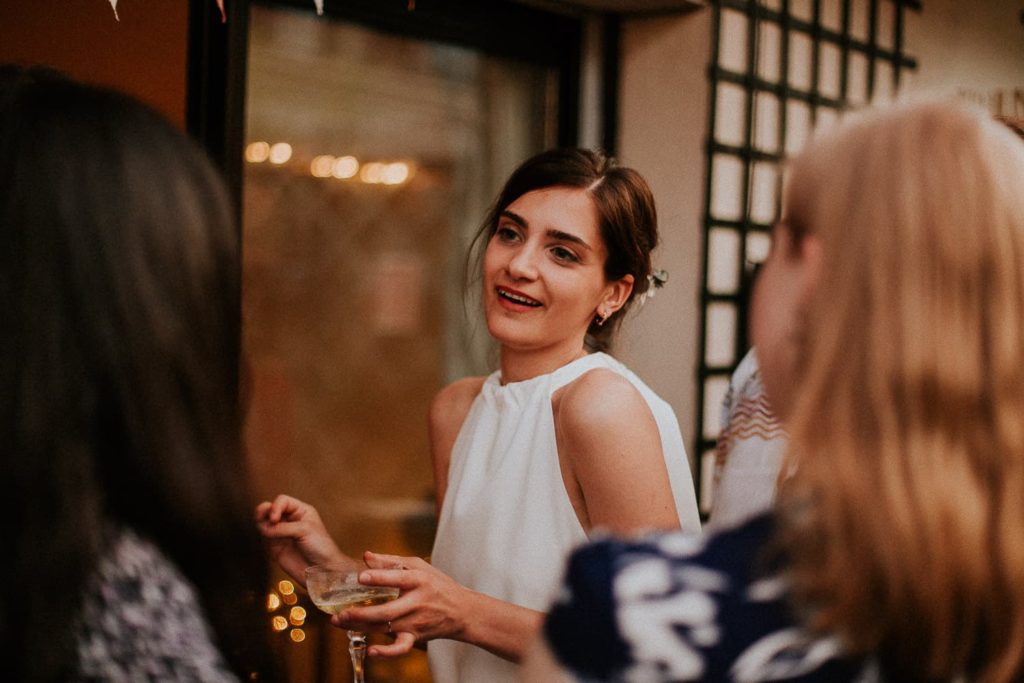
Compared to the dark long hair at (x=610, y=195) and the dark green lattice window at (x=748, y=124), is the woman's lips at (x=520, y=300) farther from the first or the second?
the dark green lattice window at (x=748, y=124)

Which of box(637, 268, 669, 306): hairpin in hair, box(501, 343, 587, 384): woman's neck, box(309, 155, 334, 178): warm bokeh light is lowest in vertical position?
box(501, 343, 587, 384): woman's neck

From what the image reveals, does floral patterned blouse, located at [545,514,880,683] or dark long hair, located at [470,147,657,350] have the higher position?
dark long hair, located at [470,147,657,350]

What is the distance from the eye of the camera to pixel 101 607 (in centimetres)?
95

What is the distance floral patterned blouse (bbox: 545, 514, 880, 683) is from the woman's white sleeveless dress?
114 centimetres

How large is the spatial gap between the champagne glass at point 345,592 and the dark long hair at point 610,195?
925 millimetres

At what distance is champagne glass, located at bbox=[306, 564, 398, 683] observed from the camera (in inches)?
67.0

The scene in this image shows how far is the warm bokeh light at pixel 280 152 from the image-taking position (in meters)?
3.22

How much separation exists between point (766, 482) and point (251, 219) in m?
1.78

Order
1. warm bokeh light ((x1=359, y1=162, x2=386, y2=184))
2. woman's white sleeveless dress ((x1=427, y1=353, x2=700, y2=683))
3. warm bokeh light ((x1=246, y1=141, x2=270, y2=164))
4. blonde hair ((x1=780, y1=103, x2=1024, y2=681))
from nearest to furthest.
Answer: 1. blonde hair ((x1=780, y1=103, x2=1024, y2=681))
2. woman's white sleeveless dress ((x1=427, y1=353, x2=700, y2=683))
3. warm bokeh light ((x1=246, y1=141, x2=270, y2=164))
4. warm bokeh light ((x1=359, y1=162, x2=386, y2=184))

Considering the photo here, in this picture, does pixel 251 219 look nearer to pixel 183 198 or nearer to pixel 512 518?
pixel 512 518

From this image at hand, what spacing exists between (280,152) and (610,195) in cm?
137

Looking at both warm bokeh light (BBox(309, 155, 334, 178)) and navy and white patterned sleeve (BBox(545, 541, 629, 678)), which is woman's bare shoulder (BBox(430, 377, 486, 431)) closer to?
warm bokeh light (BBox(309, 155, 334, 178))

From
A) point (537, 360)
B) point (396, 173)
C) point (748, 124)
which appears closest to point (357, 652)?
point (537, 360)

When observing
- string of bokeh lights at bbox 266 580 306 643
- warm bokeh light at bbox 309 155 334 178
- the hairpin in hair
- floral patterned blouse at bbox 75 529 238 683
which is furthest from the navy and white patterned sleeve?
warm bokeh light at bbox 309 155 334 178
